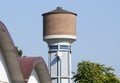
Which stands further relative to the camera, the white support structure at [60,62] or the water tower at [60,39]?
the white support structure at [60,62]

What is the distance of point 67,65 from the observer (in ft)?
230

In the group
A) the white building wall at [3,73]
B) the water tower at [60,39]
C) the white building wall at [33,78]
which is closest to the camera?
the white building wall at [3,73]

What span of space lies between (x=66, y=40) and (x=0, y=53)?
171 ft

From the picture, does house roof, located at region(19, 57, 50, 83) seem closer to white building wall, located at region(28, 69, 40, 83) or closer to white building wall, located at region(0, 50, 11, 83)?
white building wall, located at region(28, 69, 40, 83)

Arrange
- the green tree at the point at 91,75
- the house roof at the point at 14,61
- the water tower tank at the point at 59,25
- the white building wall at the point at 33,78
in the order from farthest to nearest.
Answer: the water tower tank at the point at 59,25 < the green tree at the point at 91,75 < the white building wall at the point at 33,78 < the house roof at the point at 14,61

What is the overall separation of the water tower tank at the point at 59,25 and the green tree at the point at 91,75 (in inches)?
716

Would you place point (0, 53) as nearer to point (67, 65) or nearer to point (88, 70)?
point (88, 70)

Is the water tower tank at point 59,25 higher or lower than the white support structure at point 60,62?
higher

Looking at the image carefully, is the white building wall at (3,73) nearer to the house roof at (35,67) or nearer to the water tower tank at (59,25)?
the house roof at (35,67)

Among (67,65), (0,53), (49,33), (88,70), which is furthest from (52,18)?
(0,53)

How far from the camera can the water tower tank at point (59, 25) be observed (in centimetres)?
6738

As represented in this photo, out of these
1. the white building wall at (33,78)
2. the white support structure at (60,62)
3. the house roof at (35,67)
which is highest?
the house roof at (35,67)

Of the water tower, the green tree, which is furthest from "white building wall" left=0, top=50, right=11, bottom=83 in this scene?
the water tower

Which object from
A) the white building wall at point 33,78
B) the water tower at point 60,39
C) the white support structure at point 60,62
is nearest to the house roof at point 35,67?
the white building wall at point 33,78
